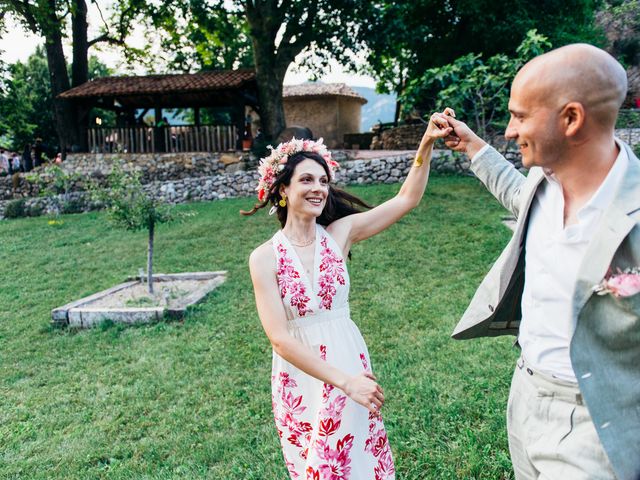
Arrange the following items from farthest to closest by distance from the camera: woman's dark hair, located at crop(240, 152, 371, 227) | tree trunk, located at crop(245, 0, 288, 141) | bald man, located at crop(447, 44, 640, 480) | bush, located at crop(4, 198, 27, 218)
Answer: bush, located at crop(4, 198, 27, 218), tree trunk, located at crop(245, 0, 288, 141), woman's dark hair, located at crop(240, 152, 371, 227), bald man, located at crop(447, 44, 640, 480)

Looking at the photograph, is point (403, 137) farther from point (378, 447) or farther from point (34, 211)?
point (378, 447)

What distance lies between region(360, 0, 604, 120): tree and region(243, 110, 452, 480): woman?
648 inches

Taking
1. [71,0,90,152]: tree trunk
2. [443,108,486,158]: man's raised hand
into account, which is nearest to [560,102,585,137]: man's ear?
[443,108,486,158]: man's raised hand

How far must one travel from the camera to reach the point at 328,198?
2.88 meters

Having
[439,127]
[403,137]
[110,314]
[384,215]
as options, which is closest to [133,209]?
[110,314]

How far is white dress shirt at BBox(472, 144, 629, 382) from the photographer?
1.62 meters

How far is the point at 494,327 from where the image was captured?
2.17 m

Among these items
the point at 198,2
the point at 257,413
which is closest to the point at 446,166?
the point at 198,2

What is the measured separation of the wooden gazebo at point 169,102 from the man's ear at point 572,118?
19.4 m

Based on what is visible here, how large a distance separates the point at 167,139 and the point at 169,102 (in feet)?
5.48

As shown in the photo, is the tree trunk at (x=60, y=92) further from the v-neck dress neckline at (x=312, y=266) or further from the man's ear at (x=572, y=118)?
the man's ear at (x=572, y=118)

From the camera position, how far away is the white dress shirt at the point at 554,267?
1.62 meters

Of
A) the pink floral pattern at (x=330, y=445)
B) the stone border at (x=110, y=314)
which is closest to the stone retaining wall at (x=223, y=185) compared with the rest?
the stone border at (x=110, y=314)

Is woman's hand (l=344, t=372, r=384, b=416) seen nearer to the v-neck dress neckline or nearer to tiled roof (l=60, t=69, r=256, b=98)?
the v-neck dress neckline
